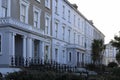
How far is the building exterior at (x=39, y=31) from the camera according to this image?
82.2ft

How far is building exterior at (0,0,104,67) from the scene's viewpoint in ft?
82.2

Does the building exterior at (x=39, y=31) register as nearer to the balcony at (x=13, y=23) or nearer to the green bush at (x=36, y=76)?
the balcony at (x=13, y=23)

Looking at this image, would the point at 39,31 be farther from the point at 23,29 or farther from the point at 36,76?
the point at 36,76

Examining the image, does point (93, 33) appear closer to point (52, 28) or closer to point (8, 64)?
point (52, 28)

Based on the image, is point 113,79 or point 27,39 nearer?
point 113,79

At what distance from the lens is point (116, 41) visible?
137ft

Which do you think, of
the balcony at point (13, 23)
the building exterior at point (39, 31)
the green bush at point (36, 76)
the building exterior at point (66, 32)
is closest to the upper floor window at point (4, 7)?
the building exterior at point (39, 31)

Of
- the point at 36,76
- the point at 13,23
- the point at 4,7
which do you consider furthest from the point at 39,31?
the point at 36,76

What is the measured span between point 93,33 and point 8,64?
52.3 metres

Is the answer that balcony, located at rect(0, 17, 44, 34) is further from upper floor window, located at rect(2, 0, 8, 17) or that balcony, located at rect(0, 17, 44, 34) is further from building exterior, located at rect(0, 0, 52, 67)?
upper floor window, located at rect(2, 0, 8, 17)

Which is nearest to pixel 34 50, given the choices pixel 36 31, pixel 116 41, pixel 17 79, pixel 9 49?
pixel 36 31

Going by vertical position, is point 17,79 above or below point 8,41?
below

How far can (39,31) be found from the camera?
31.0 m

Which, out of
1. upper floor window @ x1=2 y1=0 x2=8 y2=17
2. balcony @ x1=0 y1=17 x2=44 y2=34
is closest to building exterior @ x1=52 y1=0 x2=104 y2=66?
balcony @ x1=0 y1=17 x2=44 y2=34
